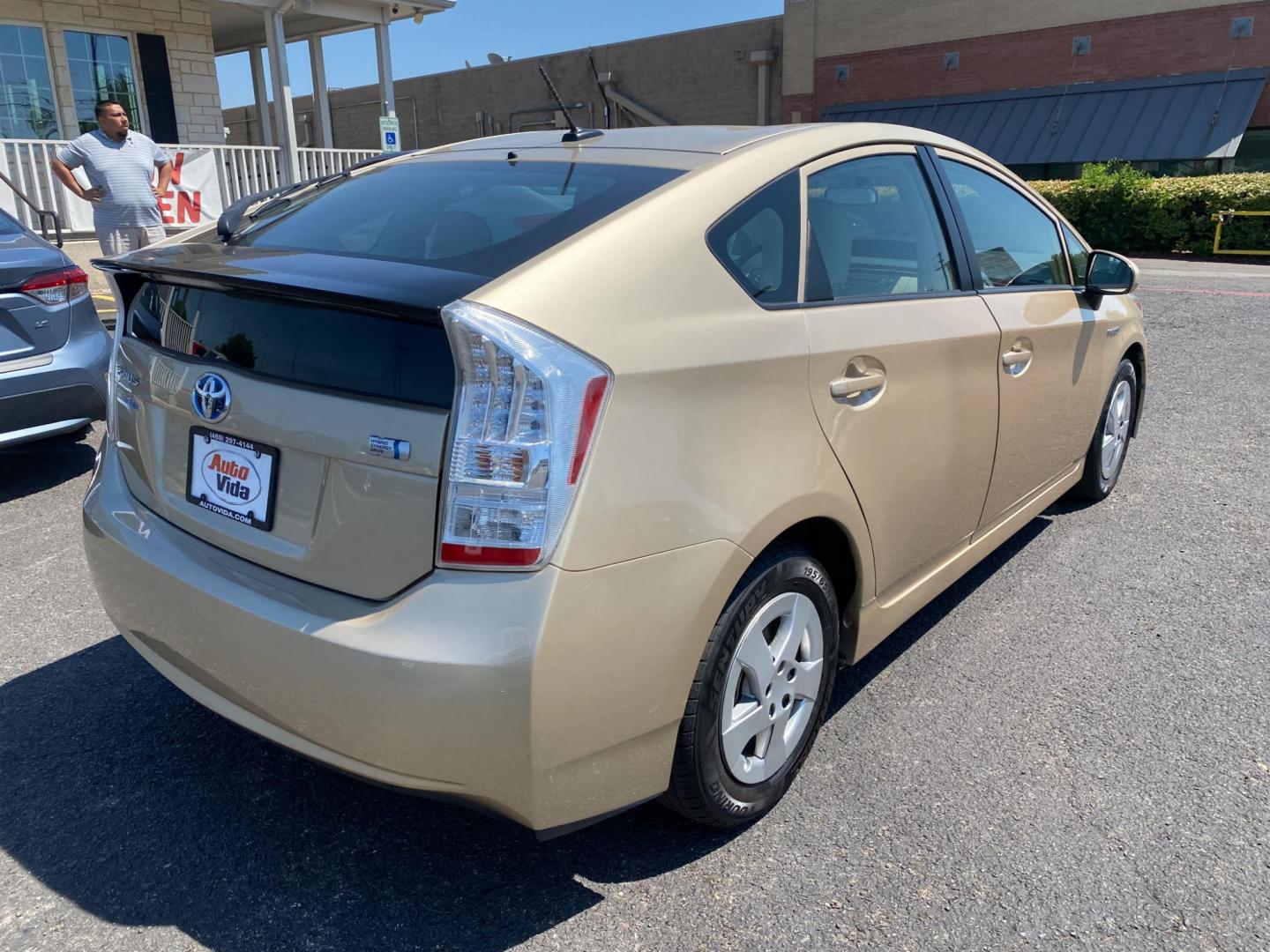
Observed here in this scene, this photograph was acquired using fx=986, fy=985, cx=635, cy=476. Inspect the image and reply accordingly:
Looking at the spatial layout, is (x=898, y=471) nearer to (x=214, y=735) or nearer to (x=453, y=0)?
(x=214, y=735)

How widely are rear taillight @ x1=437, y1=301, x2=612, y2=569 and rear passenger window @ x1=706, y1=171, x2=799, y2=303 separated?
25.1 inches

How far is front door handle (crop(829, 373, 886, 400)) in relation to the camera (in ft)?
7.95

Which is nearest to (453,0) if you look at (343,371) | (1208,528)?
(1208,528)

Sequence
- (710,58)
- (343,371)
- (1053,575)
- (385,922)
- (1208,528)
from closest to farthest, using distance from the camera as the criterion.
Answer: (343,371)
(385,922)
(1053,575)
(1208,528)
(710,58)

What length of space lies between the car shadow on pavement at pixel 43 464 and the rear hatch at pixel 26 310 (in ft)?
2.05

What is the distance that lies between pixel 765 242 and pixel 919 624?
1.76 metres

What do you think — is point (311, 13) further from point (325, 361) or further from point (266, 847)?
point (266, 847)

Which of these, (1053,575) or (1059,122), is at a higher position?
(1059,122)

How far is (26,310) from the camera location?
462 centimetres

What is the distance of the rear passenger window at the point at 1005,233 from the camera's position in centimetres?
331

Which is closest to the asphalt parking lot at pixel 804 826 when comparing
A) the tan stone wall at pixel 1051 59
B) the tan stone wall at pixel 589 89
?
the tan stone wall at pixel 1051 59

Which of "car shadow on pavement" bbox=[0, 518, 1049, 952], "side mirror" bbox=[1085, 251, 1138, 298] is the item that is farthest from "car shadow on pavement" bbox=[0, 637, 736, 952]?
"side mirror" bbox=[1085, 251, 1138, 298]

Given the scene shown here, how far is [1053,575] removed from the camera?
13.1 ft

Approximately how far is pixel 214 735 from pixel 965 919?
6.79ft
